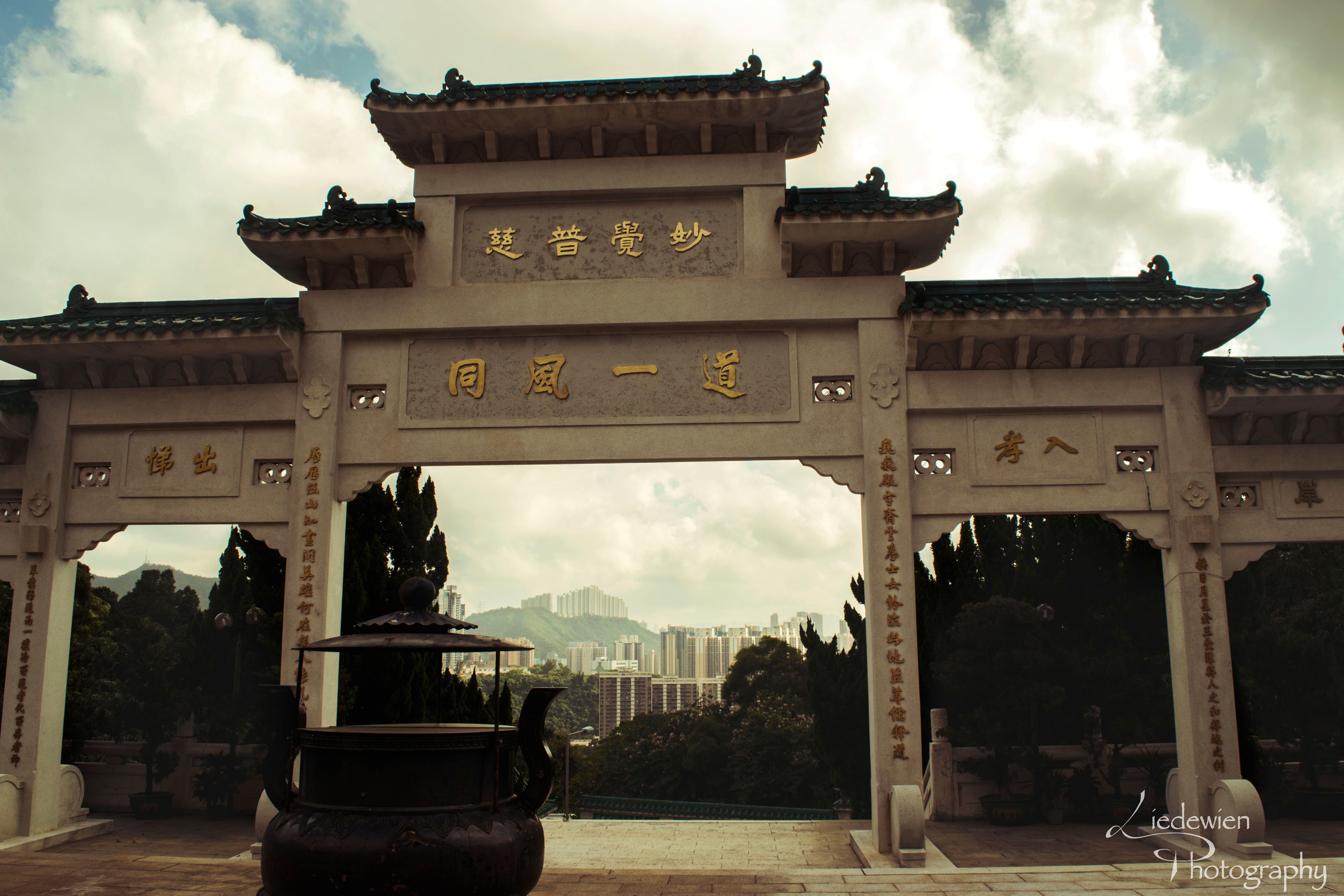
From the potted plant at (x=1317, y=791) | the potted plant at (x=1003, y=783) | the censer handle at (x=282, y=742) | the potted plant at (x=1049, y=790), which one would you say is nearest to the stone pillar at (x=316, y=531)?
the censer handle at (x=282, y=742)

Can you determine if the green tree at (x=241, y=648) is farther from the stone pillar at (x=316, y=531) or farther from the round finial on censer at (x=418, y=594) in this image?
the round finial on censer at (x=418, y=594)

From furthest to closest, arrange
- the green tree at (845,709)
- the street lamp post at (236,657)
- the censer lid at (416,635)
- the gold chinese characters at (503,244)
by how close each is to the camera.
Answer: the green tree at (845,709), the street lamp post at (236,657), the gold chinese characters at (503,244), the censer lid at (416,635)

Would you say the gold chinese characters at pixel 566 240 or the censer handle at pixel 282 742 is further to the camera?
the gold chinese characters at pixel 566 240

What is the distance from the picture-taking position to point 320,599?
701 centimetres

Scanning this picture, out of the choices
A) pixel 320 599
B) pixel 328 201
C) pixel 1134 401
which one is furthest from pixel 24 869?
pixel 1134 401

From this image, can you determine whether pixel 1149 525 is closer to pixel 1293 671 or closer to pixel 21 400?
pixel 1293 671

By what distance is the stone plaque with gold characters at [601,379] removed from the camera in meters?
7.19

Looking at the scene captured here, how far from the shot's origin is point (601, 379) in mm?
7293

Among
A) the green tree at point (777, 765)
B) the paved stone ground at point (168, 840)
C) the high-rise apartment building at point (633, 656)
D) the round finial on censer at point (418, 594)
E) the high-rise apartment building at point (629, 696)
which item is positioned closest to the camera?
the round finial on censer at point (418, 594)

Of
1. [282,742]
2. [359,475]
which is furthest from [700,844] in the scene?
[282,742]

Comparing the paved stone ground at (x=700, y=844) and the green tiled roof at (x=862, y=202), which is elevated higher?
the green tiled roof at (x=862, y=202)

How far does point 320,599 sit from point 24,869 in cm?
262

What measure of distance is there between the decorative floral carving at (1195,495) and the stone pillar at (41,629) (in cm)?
916

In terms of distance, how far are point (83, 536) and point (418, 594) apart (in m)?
4.78
